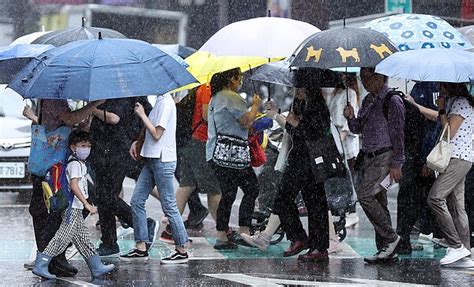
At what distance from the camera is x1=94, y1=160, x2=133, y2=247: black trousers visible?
9.80 m

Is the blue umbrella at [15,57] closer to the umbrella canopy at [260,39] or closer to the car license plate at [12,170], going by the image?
the umbrella canopy at [260,39]

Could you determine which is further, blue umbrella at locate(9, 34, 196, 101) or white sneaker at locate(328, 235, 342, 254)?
white sneaker at locate(328, 235, 342, 254)

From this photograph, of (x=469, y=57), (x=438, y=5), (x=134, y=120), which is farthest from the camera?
(x=438, y=5)

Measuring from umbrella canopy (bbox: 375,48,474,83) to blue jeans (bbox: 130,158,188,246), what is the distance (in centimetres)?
204

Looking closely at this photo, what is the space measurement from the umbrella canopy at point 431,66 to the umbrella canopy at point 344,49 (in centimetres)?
14

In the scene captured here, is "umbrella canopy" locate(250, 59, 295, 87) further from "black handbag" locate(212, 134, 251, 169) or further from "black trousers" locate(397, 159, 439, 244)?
"black trousers" locate(397, 159, 439, 244)

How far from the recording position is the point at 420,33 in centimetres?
997

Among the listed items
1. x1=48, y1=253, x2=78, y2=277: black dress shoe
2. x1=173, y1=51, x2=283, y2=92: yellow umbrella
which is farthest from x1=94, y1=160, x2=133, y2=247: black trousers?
x1=173, y1=51, x2=283, y2=92: yellow umbrella

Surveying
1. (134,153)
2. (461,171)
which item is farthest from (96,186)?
(461,171)

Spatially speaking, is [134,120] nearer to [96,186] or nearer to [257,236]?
[96,186]

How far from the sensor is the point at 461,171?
955 cm

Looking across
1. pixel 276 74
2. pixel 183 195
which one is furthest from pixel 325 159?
pixel 183 195

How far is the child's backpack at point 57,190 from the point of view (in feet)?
28.4

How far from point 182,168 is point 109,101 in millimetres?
2077
